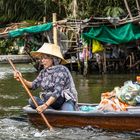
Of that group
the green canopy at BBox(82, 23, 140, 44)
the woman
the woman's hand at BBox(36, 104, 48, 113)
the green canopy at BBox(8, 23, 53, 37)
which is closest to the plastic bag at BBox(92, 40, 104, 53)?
the green canopy at BBox(82, 23, 140, 44)

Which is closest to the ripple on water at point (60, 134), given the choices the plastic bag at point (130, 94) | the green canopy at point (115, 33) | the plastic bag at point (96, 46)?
the plastic bag at point (130, 94)

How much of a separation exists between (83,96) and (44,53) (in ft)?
17.1

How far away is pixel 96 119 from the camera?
26.6 ft

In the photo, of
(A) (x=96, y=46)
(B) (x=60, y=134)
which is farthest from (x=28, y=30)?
(B) (x=60, y=134)

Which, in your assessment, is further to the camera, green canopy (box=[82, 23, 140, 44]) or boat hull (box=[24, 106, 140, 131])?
green canopy (box=[82, 23, 140, 44])

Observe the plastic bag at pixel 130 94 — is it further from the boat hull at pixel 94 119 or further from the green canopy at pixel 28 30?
the green canopy at pixel 28 30

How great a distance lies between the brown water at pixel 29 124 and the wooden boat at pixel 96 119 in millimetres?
95

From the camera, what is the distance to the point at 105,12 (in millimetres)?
24375

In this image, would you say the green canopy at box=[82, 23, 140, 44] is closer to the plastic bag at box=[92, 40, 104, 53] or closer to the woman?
the plastic bag at box=[92, 40, 104, 53]

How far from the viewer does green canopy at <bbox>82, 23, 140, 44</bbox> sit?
19.0 m

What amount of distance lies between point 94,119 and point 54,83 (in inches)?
34.6

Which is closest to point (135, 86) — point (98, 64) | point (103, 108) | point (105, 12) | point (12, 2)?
point (103, 108)

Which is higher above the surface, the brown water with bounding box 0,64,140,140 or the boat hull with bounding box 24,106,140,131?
the boat hull with bounding box 24,106,140,131

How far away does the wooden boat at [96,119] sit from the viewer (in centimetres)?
784
